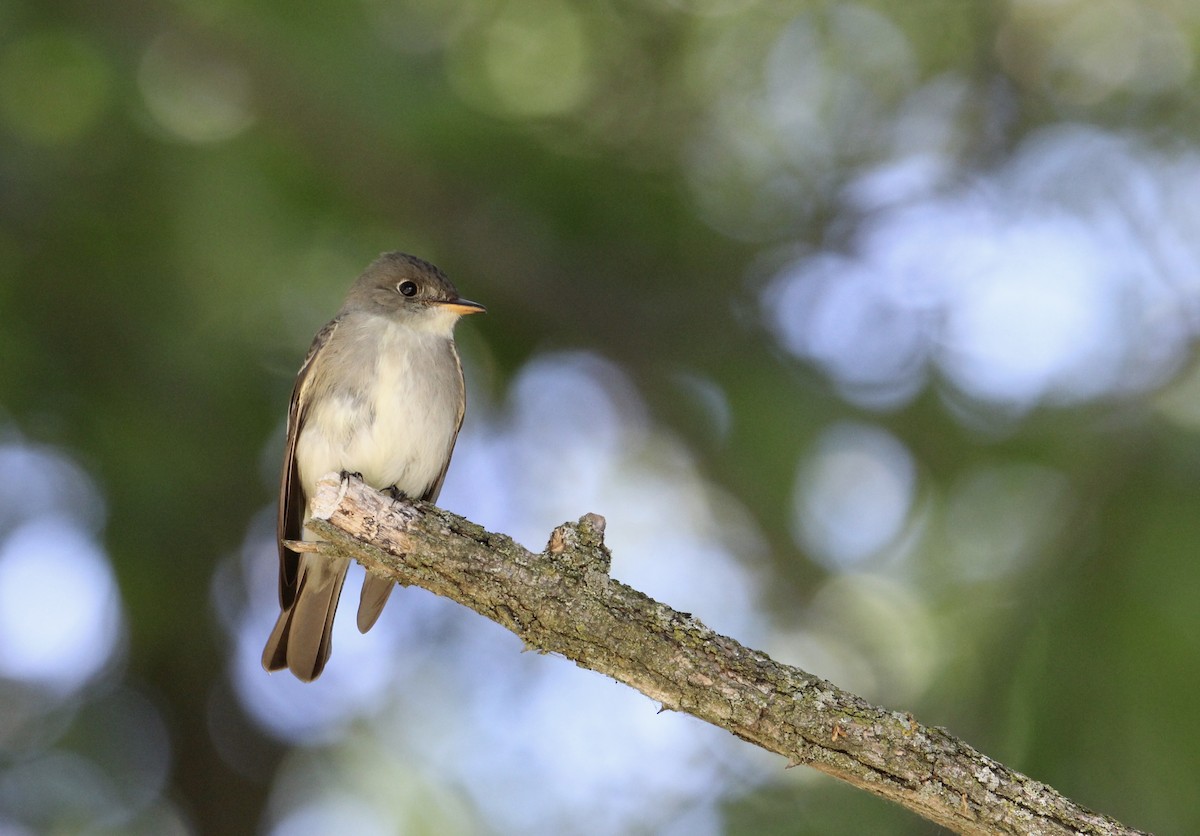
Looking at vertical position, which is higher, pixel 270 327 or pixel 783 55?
pixel 783 55

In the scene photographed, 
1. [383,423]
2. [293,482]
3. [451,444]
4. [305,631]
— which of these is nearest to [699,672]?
[383,423]

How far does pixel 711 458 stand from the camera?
618cm

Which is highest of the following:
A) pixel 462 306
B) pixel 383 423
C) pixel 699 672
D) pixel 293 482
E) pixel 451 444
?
pixel 462 306

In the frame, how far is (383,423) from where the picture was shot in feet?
16.6

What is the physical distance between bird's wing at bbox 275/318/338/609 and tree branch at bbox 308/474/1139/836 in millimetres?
1848

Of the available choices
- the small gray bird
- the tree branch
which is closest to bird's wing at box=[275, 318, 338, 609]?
the small gray bird

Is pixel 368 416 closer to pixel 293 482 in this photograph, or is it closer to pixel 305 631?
pixel 293 482

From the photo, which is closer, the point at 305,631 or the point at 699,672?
the point at 699,672

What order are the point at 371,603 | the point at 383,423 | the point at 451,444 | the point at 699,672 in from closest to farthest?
1. the point at 699,672
2. the point at 371,603
3. the point at 383,423
4. the point at 451,444

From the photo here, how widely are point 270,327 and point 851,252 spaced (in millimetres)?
2970

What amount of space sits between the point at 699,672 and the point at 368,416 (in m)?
2.36

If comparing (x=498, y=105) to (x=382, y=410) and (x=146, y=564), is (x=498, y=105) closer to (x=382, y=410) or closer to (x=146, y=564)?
(x=382, y=410)

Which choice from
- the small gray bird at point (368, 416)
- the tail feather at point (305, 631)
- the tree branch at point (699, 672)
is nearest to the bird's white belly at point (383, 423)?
the small gray bird at point (368, 416)

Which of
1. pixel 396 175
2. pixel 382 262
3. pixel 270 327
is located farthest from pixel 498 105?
pixel 270 327
